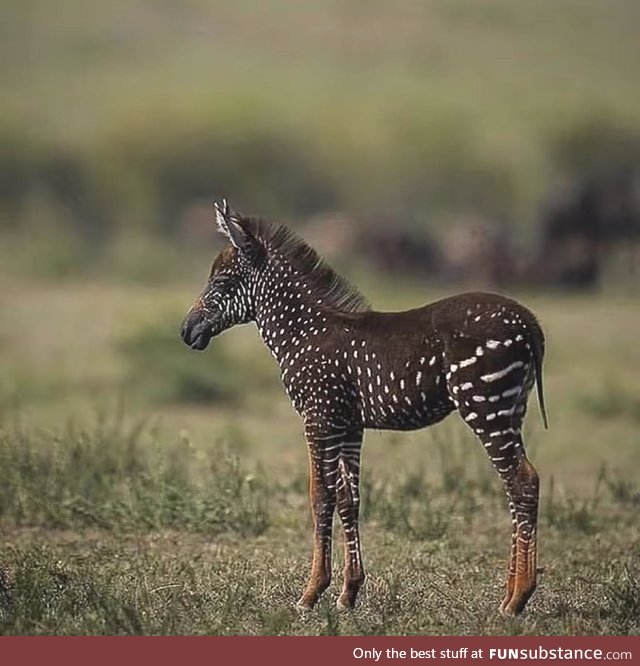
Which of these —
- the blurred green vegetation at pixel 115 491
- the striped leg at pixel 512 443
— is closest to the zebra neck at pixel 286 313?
the striped leg at pixel 512 443

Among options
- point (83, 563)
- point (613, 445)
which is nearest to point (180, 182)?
point (613, 445)

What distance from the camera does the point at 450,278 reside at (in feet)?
87.5

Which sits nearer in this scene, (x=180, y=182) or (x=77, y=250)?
(x=77, y=250)

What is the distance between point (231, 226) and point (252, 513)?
2.42 meters

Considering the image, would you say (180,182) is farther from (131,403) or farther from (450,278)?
(131,403)

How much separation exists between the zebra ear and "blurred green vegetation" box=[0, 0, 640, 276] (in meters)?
24.1

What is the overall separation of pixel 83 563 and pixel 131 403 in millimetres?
6762

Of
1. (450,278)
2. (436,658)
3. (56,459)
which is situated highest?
(450,278)

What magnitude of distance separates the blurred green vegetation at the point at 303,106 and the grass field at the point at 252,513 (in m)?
17.0

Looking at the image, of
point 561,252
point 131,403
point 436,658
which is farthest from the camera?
point 561,252

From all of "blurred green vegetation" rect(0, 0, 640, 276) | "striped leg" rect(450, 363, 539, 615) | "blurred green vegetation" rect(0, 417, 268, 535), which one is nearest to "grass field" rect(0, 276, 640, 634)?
"blurred green vegetation" rect(0, 417, 268, 535)

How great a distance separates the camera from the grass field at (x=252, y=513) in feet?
25.4

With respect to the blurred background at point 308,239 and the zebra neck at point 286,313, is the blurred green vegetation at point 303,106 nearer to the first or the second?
the blurred background at point 308,239

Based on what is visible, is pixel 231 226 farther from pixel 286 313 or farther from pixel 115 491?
pixel 115 491
